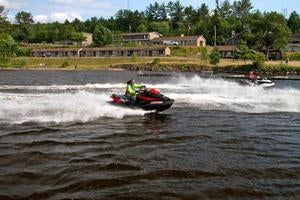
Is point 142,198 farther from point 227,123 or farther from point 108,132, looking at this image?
point 227,123

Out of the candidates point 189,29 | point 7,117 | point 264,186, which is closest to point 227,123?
point 264,186

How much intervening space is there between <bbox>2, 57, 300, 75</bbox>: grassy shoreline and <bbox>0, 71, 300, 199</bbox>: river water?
5823 cm

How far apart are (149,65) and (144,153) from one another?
82.2 metres

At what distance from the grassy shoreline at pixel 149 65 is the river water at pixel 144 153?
2293 inches

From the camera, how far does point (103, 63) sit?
105 m

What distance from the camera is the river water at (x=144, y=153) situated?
34.8ft

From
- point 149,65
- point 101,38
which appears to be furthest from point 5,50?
point 101,38

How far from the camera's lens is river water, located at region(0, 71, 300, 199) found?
34.8 feet

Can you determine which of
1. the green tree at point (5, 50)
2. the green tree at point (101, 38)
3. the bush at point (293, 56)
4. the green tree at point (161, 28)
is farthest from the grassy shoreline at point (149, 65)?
the green tree at point (161, 28)

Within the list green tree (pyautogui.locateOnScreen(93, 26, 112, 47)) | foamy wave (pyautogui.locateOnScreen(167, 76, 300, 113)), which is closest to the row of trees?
green tree (pyautogui.locateOnScreen(93, 26, 112, 47))

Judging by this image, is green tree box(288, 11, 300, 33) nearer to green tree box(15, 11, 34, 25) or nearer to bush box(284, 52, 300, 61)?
bush box(284, 52, 300, 61)

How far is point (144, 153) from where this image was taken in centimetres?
1408

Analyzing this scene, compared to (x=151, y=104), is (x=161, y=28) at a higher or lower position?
higher

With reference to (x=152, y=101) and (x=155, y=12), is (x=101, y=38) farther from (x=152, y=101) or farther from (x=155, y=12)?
(x=152, y=101)
